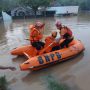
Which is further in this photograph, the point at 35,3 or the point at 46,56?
the point at 35,3

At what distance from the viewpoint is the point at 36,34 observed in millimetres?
8633

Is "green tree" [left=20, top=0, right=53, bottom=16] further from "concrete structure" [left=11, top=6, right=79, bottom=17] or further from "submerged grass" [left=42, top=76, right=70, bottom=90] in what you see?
"submerged grass" [left=42, top=76, right=70, bottom=90]

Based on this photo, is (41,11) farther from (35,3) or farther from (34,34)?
(34,34)

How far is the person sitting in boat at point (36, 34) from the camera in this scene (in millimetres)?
8594

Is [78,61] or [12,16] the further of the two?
[12,16]

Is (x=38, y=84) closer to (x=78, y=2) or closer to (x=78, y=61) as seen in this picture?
(x=78, y=61)

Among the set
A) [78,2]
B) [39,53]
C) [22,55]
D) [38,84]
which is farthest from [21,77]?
[78,2]

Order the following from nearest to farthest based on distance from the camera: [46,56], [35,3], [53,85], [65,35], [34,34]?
1. [53,85]
2. [46,56]
3. [34,34]
4. [65,35]
5. [35,3]

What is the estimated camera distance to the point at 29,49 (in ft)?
30.5

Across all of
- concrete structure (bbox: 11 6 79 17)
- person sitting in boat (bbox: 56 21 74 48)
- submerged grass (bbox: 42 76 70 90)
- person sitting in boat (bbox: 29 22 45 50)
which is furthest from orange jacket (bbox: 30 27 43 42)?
concrete structure (bbox: 11 6 79 17)

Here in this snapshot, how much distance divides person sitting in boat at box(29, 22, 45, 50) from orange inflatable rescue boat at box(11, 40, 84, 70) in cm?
34

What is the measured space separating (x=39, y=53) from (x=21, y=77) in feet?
5.01

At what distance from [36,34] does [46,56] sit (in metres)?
0.92

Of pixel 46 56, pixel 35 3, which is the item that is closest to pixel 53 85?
pixel 46 56
